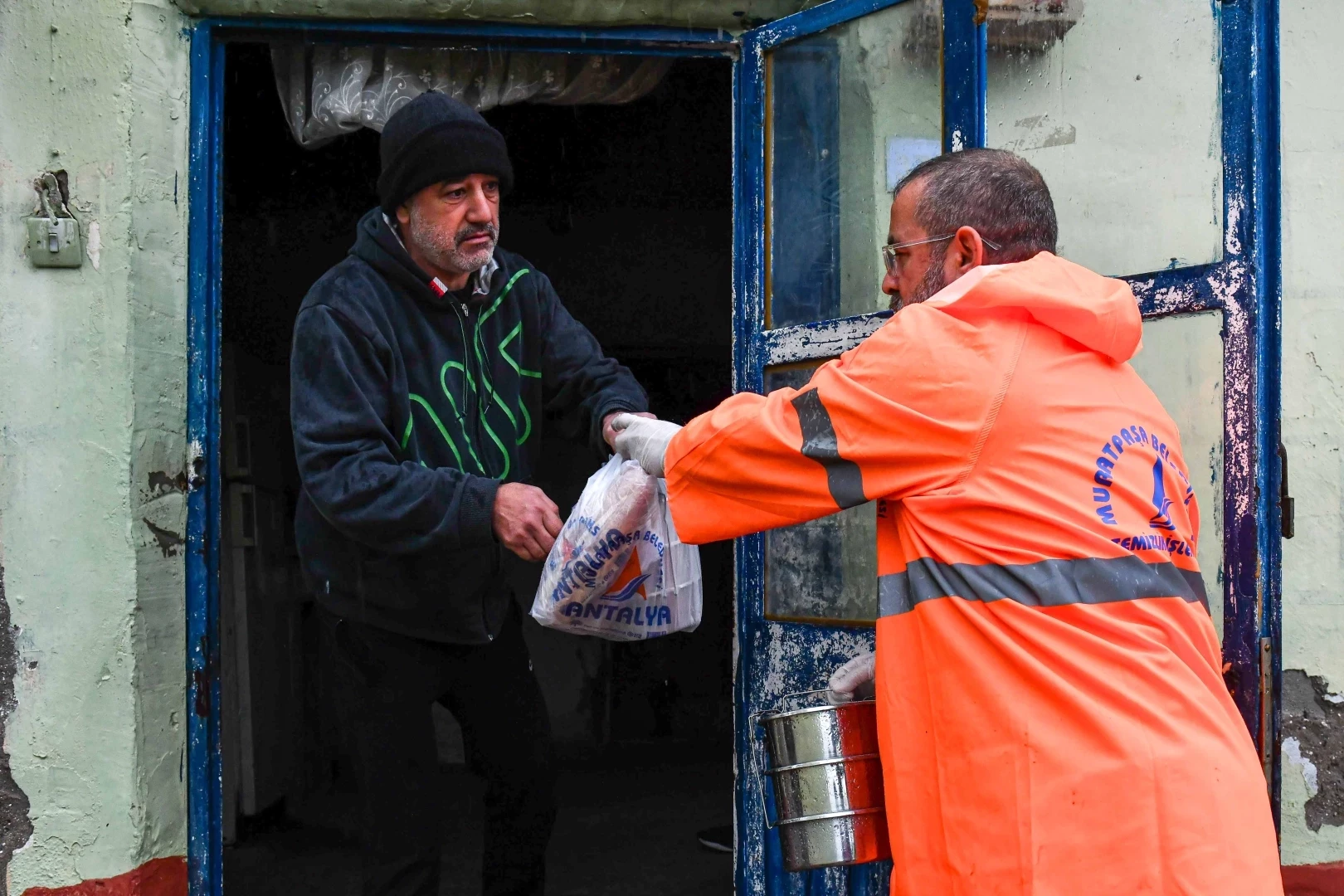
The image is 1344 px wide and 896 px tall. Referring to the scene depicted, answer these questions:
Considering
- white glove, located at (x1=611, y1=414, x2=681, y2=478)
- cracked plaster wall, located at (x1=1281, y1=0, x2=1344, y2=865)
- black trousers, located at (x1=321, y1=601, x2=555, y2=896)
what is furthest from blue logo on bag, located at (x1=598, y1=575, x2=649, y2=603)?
cracked plaster wall, located at (x1=1281, y1=0, x2=1344, y2=865)

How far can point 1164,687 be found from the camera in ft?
5.52

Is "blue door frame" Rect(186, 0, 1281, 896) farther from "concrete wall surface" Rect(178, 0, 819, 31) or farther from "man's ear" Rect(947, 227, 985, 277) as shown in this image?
"man's ear" Rect(947, 227, 985, 277)

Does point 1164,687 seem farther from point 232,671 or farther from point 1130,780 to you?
point 232,671

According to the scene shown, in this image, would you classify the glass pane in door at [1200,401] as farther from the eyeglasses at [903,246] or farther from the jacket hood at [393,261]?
the jacket hood at [393,261]

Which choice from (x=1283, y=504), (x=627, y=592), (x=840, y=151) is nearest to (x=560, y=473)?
(x=840, y=151)

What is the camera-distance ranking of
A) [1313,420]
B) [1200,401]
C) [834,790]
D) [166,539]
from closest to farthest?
[834,790], [1200,401], [166,539], [1313,420]

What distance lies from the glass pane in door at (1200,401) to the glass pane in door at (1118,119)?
0.15m

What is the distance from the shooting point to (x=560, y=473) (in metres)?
6.95

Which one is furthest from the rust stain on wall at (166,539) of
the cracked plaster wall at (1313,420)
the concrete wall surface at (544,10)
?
the cracked plaster wall at (1313,420)

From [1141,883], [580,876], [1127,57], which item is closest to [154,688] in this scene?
[580,876]

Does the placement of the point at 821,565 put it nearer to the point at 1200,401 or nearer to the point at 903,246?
the point at 1200,401

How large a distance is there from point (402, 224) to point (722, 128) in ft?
9.08

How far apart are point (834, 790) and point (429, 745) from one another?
104 centimetres

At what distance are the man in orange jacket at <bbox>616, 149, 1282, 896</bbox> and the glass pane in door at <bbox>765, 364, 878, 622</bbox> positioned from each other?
1145 millimetres
